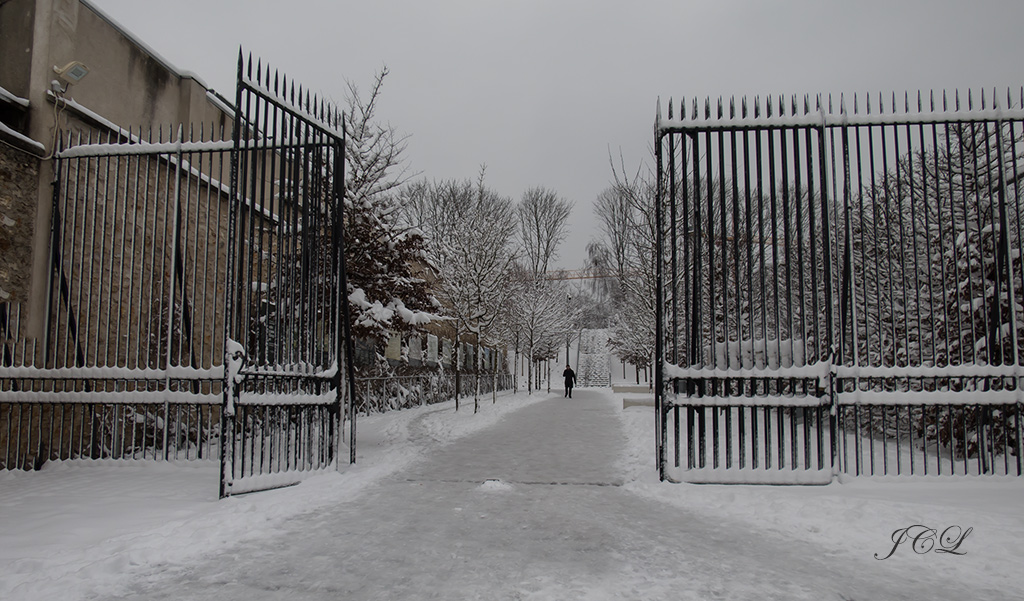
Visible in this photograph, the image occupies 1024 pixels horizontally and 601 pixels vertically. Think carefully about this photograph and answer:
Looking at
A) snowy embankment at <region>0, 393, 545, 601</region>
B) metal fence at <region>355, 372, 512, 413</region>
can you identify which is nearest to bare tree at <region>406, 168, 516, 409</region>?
metal fence at <region>355, 372, 512, 413</region>

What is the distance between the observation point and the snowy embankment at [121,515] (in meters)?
4.09

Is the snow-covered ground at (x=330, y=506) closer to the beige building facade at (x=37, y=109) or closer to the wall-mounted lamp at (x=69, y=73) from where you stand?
the beige building facade at (x=37, y=109)

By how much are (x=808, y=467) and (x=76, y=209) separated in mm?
8475

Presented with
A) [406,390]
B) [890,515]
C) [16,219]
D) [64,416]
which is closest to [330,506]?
[64,416]

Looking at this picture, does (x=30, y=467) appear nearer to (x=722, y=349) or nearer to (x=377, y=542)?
(x=377, y=542)

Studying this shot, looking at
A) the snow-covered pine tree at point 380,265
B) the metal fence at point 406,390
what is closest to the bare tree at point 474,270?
the metal fence at point 406,390

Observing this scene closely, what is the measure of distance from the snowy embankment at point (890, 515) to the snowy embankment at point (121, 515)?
3514 mm

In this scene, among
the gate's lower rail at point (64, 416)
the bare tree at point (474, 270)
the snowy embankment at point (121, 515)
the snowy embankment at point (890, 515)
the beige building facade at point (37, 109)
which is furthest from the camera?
the bare tree at point (474, 270)

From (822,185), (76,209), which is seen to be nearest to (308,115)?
(76,209)

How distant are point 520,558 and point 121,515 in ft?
10.8

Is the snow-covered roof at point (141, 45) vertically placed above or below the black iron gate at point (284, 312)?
above

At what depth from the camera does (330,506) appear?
6.24m

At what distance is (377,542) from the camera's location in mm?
4965

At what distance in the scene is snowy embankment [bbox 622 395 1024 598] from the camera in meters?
4.52
